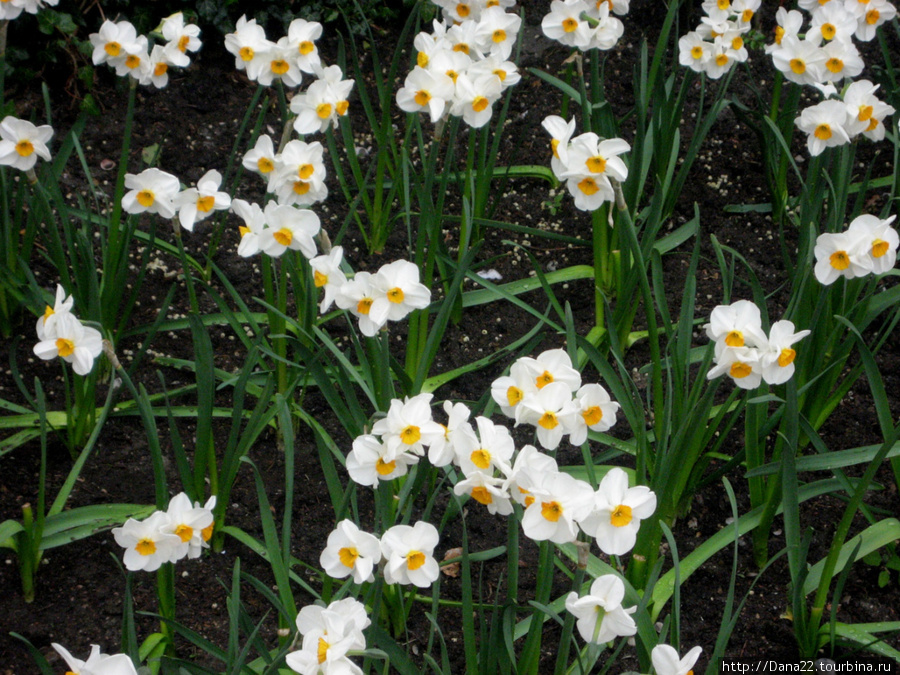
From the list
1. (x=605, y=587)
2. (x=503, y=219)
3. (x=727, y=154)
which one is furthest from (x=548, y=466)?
(x=727, y=154)

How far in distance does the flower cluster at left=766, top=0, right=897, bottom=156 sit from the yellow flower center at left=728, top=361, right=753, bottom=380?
2.99 ft

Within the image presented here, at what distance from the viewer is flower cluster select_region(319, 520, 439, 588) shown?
1339 mm

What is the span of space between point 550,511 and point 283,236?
2.70ft

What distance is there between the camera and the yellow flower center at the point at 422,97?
6.59 ft

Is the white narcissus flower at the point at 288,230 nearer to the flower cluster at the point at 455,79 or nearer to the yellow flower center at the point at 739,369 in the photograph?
the flower cluster at the point at 455,79

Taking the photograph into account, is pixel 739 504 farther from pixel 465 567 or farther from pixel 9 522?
A: pixel 9 522

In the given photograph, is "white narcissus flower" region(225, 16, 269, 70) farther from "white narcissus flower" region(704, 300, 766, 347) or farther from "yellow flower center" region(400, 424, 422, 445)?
"white narcissus flower" region(704, 300, 766, 347)

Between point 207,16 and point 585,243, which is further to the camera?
point 207,16

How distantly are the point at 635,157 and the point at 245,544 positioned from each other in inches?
58.8

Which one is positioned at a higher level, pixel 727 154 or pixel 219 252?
pixel 727 154

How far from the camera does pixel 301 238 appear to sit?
1.75 m

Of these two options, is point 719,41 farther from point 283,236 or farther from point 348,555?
point 348,555

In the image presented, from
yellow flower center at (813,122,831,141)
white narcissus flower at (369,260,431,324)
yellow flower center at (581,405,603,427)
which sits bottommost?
yellow flower center at (581,405,603,427)

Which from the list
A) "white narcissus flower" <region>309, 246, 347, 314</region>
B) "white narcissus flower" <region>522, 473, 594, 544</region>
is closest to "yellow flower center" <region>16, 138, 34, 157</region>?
"white narcissus flower" <region>309, 246, 347, 314</region>
